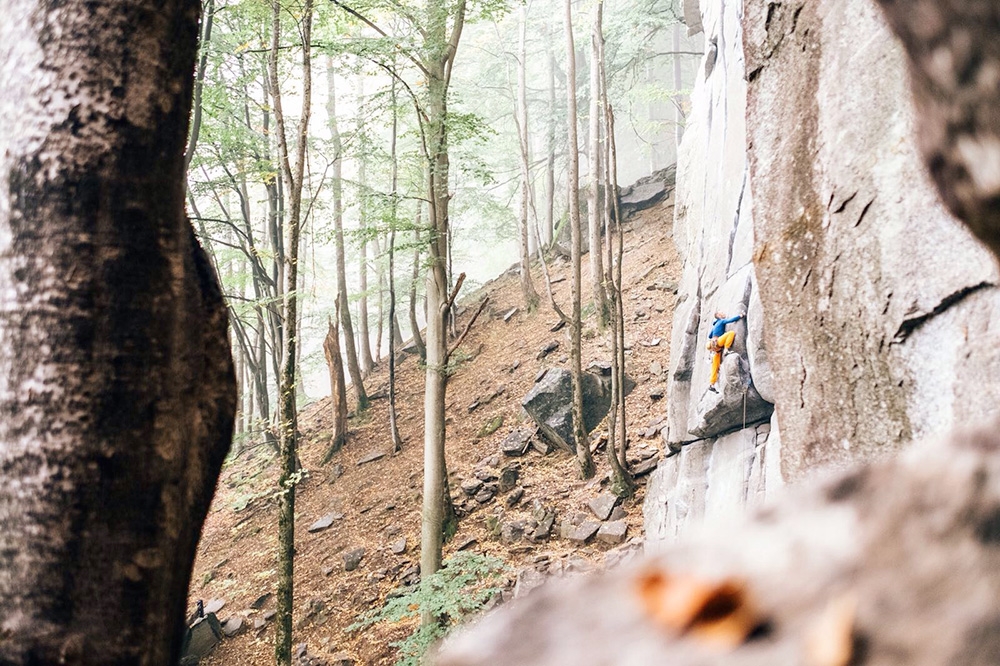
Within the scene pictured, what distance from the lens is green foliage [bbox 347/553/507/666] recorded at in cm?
667

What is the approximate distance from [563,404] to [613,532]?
3308mm

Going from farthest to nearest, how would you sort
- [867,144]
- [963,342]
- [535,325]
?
[535,325] < [867,144] < [963,342]

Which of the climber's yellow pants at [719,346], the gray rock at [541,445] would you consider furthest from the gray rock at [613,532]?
the climber's yellow pants at [719,346]

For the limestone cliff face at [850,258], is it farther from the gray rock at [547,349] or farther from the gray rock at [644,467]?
the gray rock at [547,349]

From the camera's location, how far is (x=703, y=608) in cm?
60

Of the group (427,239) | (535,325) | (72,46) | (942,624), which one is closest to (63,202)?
(72,46)

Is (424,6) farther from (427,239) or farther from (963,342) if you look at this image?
(963,342)

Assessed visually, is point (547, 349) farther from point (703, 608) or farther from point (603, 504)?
point (703, 608)

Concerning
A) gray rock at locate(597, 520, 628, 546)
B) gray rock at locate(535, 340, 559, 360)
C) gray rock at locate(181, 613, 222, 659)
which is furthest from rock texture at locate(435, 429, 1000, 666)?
gray rock at locate(535, 340, 559, 360)

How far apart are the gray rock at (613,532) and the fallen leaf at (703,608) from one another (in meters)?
8.68

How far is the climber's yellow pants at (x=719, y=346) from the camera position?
679 cm

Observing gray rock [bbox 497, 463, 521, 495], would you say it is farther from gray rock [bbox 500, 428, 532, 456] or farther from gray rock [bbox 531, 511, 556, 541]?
gray rock [bbox 531, 511, 556, 541]

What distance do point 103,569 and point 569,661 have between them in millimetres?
1265

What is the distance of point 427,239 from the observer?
26.1ft
